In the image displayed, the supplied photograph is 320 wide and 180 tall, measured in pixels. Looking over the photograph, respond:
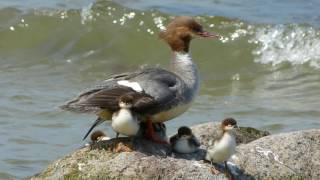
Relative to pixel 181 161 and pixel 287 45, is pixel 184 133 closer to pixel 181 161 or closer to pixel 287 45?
pixel 181 161

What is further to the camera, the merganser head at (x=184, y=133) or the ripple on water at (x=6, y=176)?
the ripple on water at (x=6, y=176)

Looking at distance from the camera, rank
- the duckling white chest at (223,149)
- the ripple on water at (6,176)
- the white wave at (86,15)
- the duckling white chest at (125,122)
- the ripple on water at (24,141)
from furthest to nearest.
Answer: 1. the white wave at (86,15)
2. the ripple on water at (24,141)
3. the ripple on water at (6,176)
4. the duckling white chest at (223,149)
5. the duckling white chest at (125,122)

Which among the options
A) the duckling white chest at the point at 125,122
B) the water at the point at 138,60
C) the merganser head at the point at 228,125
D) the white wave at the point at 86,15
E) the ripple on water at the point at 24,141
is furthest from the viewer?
the white wave at the point at 86,15

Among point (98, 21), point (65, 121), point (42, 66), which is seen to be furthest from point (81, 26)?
point (65, 121)

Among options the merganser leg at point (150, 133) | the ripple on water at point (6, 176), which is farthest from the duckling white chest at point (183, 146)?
the ripple on water at point (6, 176)

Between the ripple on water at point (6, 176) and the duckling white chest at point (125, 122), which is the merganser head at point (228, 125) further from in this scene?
the ripple on water at point (6, 176)

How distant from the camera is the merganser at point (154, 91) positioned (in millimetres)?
7957

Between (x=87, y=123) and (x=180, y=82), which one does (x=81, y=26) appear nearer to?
(x=87, y=123)

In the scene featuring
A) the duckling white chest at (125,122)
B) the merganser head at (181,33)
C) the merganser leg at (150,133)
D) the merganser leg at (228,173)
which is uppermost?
the merganser head at (181,33)

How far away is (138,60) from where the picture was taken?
667 inches

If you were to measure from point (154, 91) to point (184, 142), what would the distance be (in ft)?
1.57

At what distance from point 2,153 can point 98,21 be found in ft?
25.2

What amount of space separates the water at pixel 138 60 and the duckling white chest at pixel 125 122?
3.12m

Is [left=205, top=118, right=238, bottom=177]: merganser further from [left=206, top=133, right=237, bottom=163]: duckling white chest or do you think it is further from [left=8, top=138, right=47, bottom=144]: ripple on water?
[left=8, top=138, right=47, bottom=144]: ripple on water
